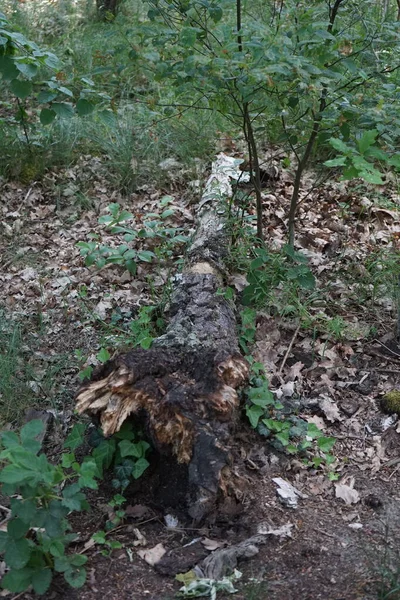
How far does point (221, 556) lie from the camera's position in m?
2.57

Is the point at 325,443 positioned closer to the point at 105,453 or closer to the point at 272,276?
the point at 105,453

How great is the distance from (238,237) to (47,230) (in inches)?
69.4

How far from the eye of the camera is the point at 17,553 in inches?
90.6

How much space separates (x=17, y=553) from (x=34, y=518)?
0.13 m

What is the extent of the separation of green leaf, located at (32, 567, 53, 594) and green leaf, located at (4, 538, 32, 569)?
0.08 metres

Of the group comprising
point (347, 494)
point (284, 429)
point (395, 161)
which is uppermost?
point (395, 161)

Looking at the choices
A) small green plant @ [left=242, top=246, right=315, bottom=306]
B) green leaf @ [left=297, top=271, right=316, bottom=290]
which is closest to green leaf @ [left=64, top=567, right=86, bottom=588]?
small green plant @ [left=242, top=246, right=315, bottom=306]

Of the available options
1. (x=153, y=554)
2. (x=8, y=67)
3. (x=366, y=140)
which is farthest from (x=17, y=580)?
(x=8, y=67)

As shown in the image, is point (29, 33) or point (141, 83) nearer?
point (141, 83)

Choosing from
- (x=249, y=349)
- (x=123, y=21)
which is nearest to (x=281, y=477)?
(x=249, y=349)

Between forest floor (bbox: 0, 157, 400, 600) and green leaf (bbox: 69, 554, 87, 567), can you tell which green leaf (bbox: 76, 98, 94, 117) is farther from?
green leaf (bbox: 69, 554, 87, 567)

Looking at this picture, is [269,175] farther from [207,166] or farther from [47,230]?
[47,230]

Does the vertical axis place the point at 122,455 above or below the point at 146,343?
below

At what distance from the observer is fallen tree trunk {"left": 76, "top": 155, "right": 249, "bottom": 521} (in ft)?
9.12
